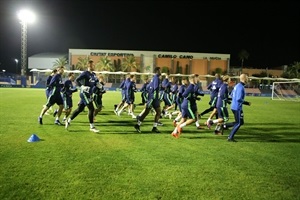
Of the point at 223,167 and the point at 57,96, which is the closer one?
the point at 223,167

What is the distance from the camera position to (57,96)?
→ 11594 mm

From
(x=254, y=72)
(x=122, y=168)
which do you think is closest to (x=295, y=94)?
(x=254, y=72)

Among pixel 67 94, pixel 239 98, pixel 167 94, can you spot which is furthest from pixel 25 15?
pixel 239 98

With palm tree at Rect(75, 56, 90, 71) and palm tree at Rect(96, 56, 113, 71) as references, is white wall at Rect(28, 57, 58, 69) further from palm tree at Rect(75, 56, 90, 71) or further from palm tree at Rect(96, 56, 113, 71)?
palm tree at Rect(96, 56, 113, 71)

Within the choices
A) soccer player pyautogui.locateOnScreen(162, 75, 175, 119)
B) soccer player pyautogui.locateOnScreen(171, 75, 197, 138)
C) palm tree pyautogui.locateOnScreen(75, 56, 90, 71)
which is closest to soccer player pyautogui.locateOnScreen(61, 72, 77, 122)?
soccer player pyautogui.locateOnScreen(171, 75, 197, 138)

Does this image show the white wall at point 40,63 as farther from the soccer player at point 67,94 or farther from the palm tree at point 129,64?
the soccer player at point 67,94

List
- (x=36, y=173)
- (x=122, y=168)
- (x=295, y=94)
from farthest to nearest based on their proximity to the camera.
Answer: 1. (x=295, y=94)
2. (x=122, y=168)
3. (x=36, y=173)

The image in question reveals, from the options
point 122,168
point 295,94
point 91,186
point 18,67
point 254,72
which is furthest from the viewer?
point 18,67

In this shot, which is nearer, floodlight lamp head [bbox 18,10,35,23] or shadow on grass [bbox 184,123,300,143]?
shadow on grass [bbox 184,123,300,143]

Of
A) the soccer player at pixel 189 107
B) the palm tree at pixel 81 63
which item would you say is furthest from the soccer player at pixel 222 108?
the palm tree at pixel 81 63

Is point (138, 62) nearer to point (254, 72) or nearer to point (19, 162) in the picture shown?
point (254, 72)

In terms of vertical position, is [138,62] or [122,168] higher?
[138,62]

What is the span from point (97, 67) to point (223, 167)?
71045 millimetres

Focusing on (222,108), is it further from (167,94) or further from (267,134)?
(167,94)
